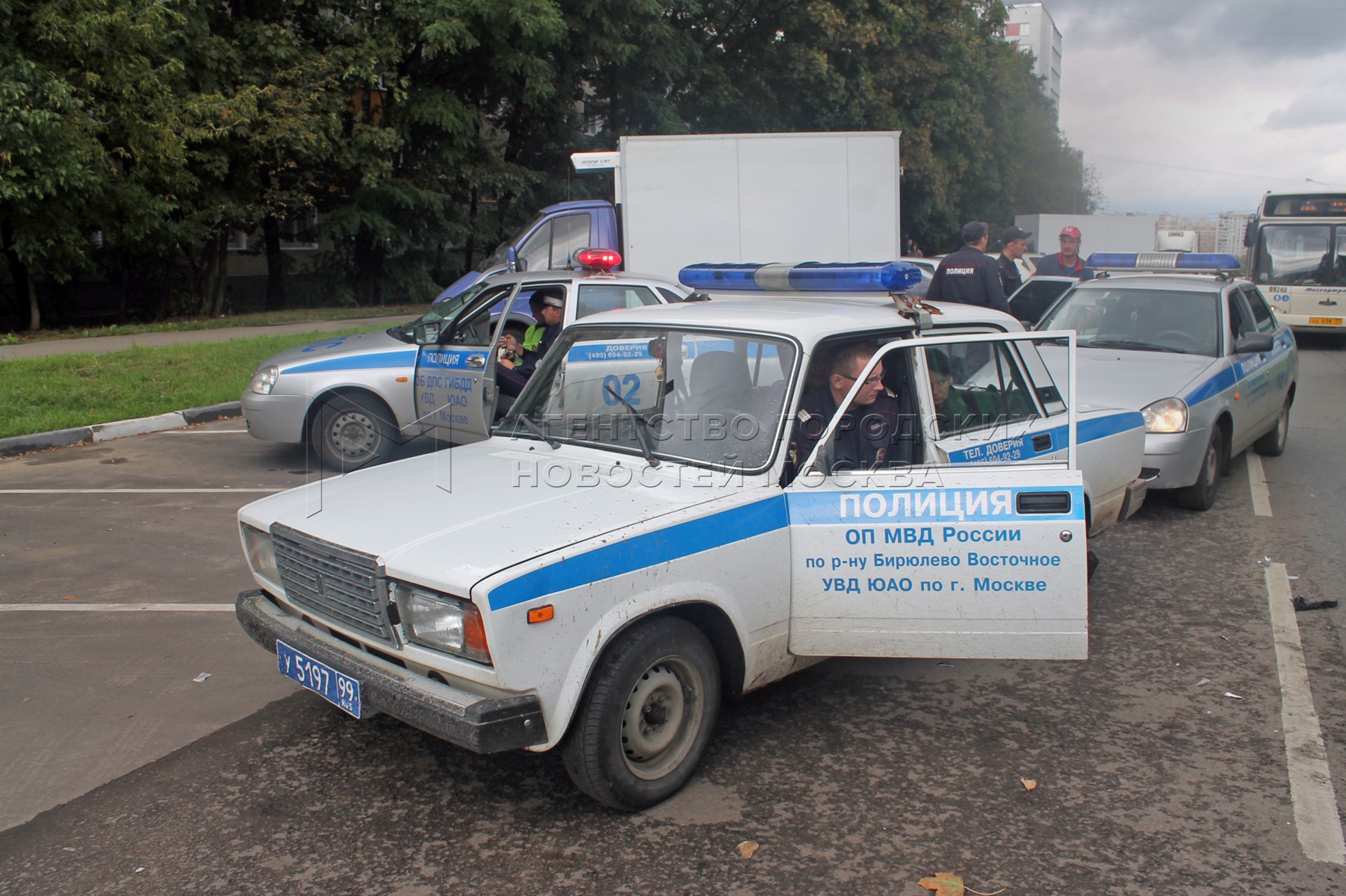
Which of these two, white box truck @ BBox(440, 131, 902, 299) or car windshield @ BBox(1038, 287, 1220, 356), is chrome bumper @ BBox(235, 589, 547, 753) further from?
white box truck @ BBox(440, 131, 902, 299)

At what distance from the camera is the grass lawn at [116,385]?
1055 cm

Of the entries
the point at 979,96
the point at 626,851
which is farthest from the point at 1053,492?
the point at 979,96

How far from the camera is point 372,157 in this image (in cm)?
2144

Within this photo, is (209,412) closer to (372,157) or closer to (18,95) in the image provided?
(18,95)

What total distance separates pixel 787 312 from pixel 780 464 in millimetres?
820

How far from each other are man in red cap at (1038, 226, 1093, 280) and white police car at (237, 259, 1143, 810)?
789cm

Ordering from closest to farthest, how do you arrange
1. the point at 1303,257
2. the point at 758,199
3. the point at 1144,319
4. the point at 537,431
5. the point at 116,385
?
the point at 537,431 < the point at 1144,319 < the point at 116,385 < the point at 758,199 < the point at 1303,257

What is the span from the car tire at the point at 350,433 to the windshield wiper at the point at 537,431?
13.7ft

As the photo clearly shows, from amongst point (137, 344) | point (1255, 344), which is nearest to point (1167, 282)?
point (1255, 344)

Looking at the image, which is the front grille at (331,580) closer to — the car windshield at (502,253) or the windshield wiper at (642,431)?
the windshield wiper at (642,431)

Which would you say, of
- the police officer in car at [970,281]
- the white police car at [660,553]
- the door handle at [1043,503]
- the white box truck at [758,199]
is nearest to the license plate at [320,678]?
the white police car at [660,553]

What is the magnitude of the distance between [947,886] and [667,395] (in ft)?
6.67

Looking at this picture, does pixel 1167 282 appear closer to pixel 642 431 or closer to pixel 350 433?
pixel 642 431

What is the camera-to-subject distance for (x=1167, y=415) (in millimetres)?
7016
